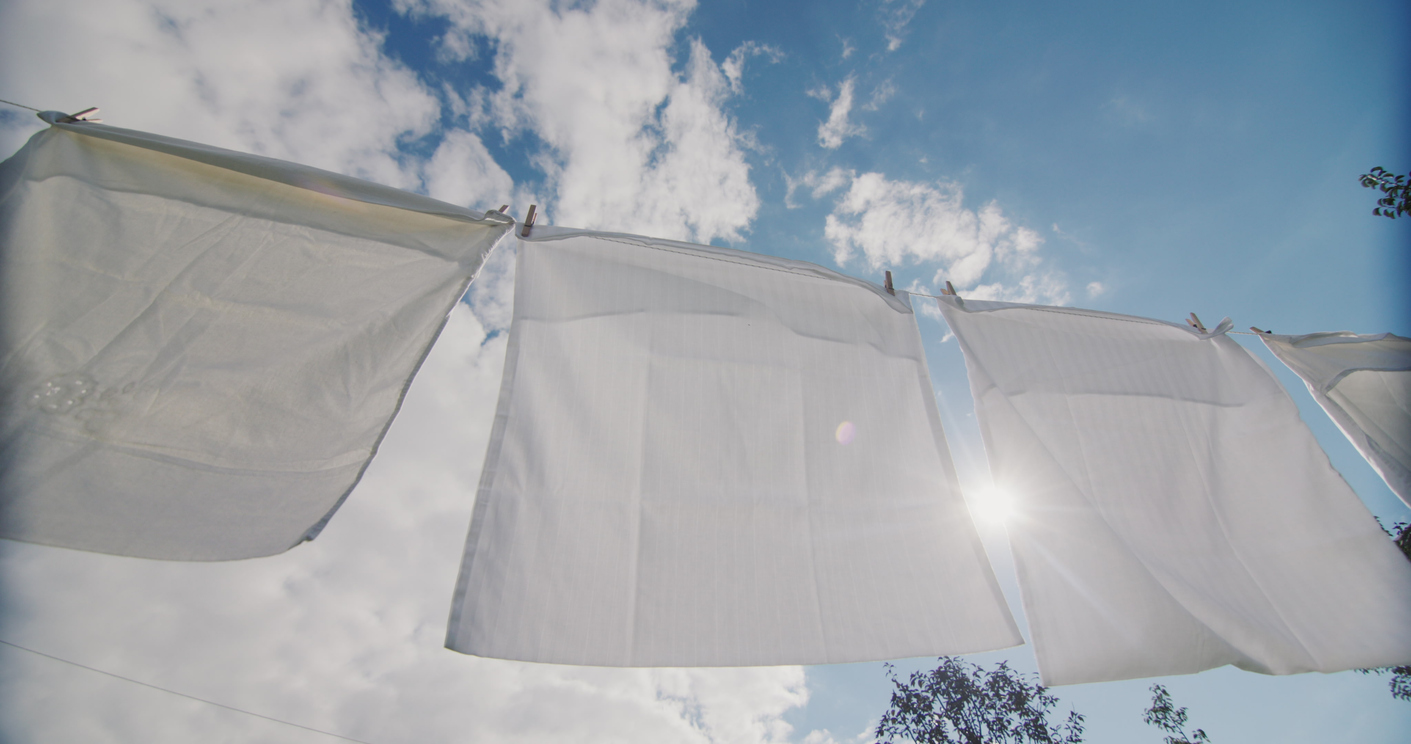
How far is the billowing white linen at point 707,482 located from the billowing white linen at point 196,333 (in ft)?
1.20

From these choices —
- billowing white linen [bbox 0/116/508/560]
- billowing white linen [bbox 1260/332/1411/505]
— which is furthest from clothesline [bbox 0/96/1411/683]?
billowing white linen [bbox 1260/332/1411/505]

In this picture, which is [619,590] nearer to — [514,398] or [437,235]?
[514,398]

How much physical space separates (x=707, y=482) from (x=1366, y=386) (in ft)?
9.56

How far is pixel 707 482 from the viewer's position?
57.7 inches

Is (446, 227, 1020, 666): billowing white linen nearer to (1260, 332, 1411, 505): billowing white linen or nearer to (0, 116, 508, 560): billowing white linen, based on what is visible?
(0, 116, 508, 560): billowing white linen

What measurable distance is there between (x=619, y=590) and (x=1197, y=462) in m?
2.06

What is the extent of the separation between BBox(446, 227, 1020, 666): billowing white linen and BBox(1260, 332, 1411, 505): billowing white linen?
188cm

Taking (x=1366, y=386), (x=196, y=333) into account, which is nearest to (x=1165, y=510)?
(x=1366, y=386)

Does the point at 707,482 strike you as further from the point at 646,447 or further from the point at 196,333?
the point at 196,333

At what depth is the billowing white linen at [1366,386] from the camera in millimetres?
2145

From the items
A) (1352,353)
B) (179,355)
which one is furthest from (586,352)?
(1352,353)

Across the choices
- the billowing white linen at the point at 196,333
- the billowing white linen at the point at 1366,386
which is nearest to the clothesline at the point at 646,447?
the billowing white linen at the point at 196,333

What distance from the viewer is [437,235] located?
5.61 feet

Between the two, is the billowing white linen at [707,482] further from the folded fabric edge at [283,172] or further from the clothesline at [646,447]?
the folded fabric edge at [283,172]
